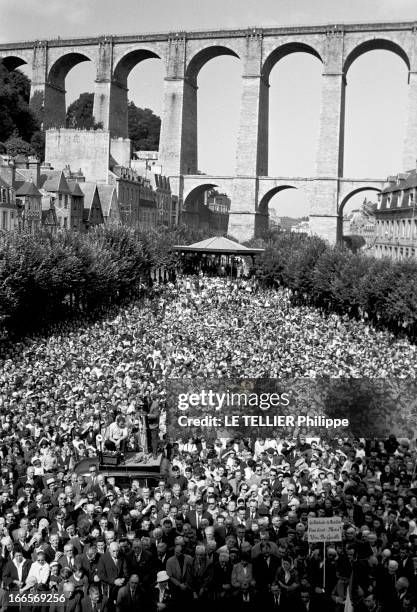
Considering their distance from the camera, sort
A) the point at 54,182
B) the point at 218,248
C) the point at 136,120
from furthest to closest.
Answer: the point at 136,120 < the point at 54,182 < the point at 218,248

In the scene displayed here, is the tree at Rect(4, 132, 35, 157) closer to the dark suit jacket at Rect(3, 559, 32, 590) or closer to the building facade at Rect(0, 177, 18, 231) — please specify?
the building facade at Rect(0, 177, 18, 231)

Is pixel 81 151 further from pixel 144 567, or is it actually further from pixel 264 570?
pixel 264 570

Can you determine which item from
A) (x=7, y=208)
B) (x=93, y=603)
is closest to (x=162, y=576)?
(x=93, y=603)

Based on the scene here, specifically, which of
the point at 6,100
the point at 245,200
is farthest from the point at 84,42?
the point at 245,200

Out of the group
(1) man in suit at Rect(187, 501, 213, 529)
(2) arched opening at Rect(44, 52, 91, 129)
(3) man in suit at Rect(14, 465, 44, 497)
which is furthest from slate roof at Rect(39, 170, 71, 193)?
(1) man in suit at Rect(187, 501, 213, 529)

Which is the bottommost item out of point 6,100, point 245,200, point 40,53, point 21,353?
point 21,353

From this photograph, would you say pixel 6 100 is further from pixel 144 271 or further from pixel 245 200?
pixel 144 271
